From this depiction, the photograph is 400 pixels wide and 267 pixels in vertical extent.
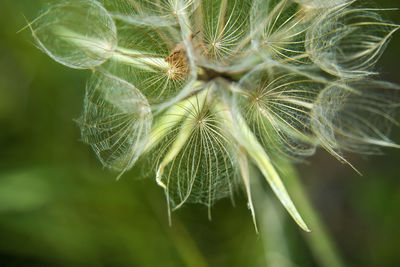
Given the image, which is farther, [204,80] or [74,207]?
[74,207]

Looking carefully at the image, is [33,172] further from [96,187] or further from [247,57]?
[247,57]

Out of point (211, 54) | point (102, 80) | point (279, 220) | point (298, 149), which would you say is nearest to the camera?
point (102, 80)

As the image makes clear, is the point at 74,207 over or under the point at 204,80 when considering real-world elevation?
over

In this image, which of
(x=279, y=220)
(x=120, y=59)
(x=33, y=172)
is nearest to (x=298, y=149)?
(x=120, y=59)

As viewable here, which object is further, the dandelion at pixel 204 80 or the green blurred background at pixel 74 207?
the green blurred background at pixel 74 207
